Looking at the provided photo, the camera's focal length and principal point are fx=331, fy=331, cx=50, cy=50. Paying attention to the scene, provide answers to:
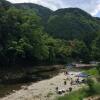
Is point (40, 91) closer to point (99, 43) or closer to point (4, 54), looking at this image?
point (4, 54)

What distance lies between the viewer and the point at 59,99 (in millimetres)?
Result: 27141

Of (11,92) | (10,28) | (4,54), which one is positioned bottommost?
(11,92)

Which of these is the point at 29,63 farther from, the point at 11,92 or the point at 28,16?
the point at 11,92

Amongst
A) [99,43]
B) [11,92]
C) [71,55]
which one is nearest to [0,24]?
[99,43]

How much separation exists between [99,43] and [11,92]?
2476 inches

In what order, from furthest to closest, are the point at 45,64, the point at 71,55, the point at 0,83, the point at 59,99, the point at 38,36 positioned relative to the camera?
the point at 71,55, the point at 45,64, the point at 38,36, the point at 0,83, the point at 59,99

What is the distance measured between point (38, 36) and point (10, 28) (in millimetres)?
10838

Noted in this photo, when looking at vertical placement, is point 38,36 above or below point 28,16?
below

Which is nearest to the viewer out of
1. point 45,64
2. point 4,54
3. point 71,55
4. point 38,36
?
point 4,54

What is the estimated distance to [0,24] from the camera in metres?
95.9

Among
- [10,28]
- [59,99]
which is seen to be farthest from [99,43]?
[59,99]

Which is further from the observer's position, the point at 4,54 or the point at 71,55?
the point at 71,55

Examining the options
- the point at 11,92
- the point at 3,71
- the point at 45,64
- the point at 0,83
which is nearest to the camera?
the point at 11,92

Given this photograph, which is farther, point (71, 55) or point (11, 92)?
point (71, 55)
